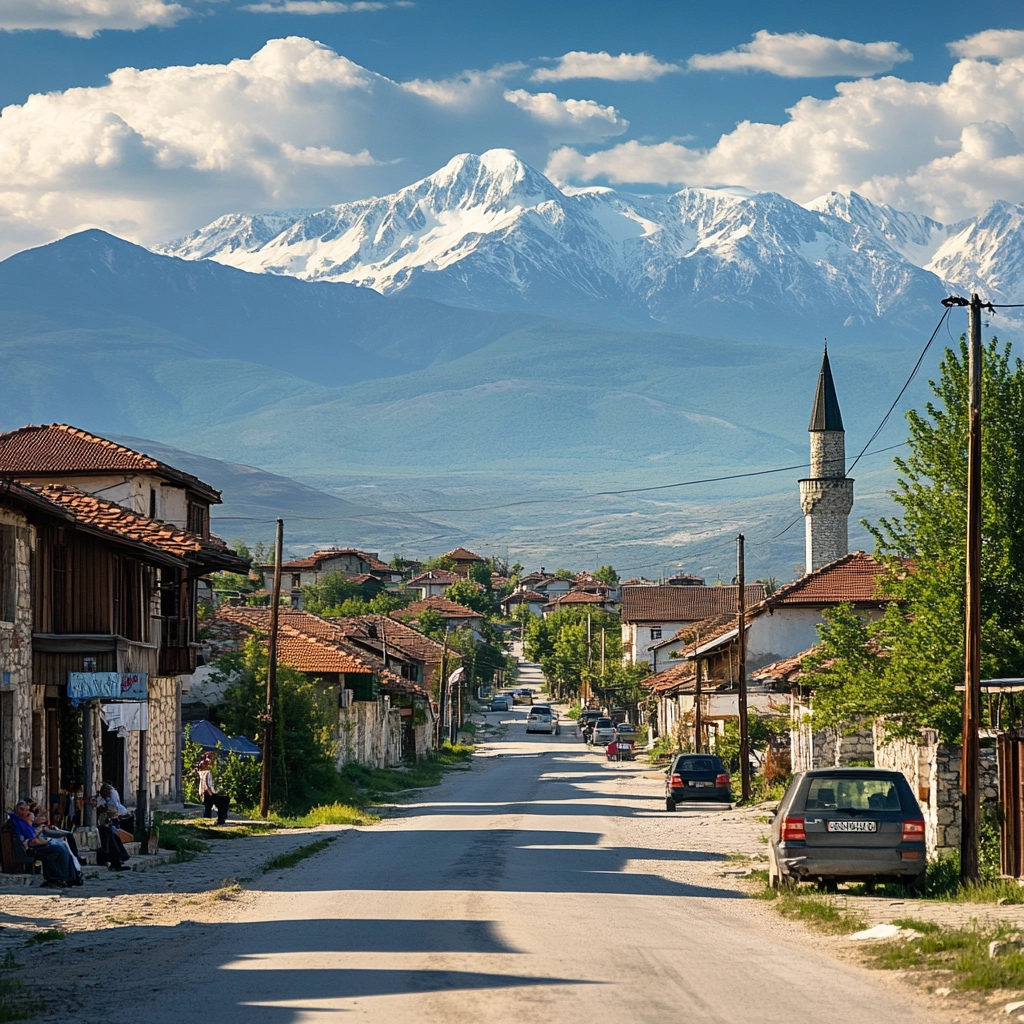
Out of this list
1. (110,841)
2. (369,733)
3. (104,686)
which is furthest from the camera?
(369,733)

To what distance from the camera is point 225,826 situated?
34.5m

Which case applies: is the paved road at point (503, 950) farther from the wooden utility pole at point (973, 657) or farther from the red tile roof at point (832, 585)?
the red tile roof at point (832, 585)

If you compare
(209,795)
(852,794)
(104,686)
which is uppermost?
(104,686)

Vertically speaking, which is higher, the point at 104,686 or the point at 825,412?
the point at 825,412

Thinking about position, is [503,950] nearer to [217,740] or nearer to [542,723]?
[217,740]

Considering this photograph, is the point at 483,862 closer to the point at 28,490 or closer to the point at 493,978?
the point at 28,490

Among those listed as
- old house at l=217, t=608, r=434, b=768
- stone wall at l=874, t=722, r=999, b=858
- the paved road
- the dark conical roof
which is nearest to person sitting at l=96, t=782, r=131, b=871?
the paved road

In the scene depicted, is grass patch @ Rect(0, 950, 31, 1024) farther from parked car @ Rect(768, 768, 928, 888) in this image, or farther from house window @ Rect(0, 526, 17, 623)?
house window @ Rect(0, 526, 17, 623)

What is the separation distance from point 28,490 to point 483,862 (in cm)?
925

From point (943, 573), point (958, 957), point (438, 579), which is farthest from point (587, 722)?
point (958, 957)

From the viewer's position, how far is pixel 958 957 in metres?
13.6

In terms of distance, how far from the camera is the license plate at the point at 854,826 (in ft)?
63.4

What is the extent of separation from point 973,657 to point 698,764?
21731 mm

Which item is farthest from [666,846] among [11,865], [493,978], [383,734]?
[383,734]
